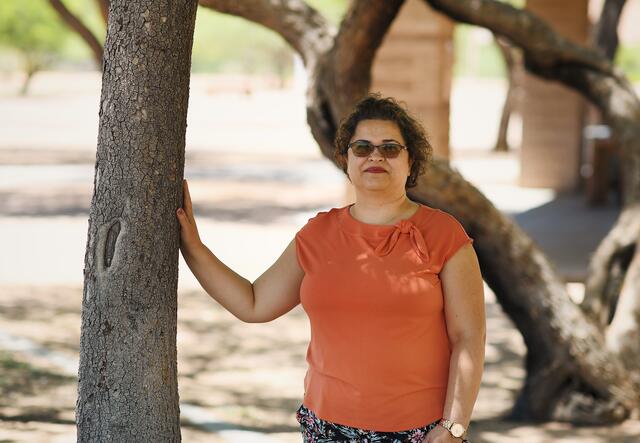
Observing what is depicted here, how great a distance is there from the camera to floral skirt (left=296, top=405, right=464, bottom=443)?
3.43m

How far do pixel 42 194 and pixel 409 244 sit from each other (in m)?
17.0

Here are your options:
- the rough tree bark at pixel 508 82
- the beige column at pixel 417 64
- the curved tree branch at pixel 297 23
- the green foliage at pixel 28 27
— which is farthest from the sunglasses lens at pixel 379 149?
the green foliage at pixel 28 27

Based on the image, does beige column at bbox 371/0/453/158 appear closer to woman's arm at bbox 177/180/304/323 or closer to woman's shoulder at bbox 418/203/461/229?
woman's arm at bbox 177/180/304/323

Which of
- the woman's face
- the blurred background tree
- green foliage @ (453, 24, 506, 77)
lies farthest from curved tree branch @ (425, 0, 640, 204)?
green foliage @ (453, 24, 506, 77)

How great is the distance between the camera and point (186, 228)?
3750 millimetres

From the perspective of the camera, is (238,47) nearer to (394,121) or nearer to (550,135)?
(550,135)

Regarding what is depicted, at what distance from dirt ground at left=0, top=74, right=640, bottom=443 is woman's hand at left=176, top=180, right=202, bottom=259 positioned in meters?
2.90

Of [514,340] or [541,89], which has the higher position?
[541,89]

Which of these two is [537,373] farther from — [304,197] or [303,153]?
[303,153]

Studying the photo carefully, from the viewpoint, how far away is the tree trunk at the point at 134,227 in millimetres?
3633

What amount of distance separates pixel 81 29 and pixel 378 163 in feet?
17.6

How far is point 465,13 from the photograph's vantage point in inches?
280

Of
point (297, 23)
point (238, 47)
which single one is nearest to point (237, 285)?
point (297, 23)

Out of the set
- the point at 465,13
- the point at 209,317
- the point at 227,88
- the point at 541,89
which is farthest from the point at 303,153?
the point at 227,88
